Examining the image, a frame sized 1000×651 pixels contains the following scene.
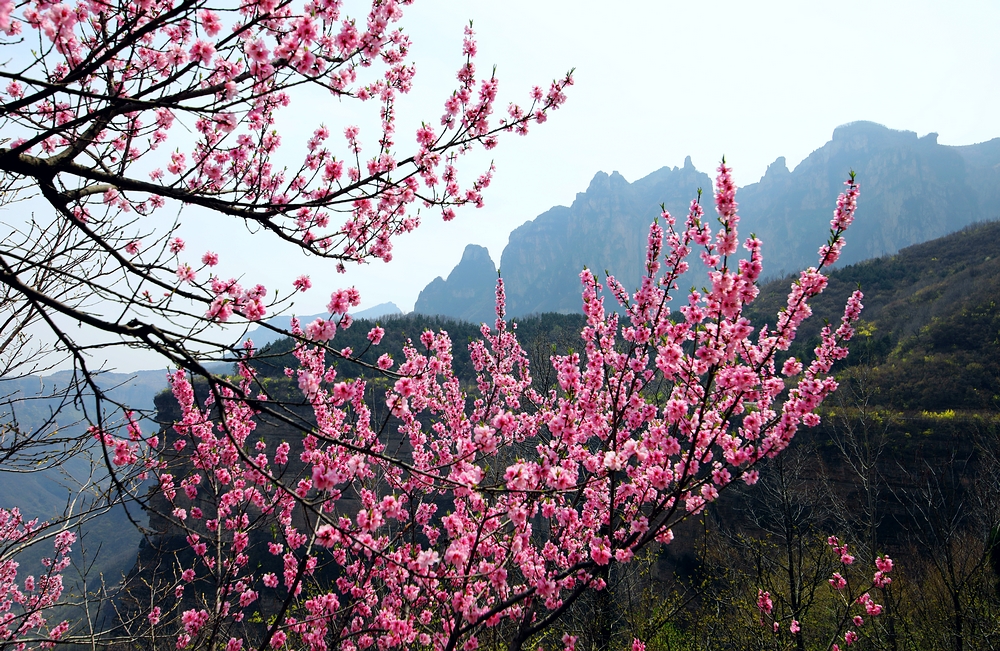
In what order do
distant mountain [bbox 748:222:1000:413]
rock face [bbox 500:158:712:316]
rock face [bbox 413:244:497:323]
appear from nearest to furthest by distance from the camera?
distant mountain [bbox 748:222:1000:413], rock face [bbox 500:158:712:316], rock face [bbox 413:244:497:323]

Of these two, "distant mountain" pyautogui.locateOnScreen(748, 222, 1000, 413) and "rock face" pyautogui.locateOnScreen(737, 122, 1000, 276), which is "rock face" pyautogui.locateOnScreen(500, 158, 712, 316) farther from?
"distant mountain" pyautogui.locateOnScreen(748, 222, 1000, 413)

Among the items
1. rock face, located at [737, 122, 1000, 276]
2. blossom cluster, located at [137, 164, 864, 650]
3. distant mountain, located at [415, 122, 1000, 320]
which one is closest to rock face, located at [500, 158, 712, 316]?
distant mountain, located at [415, 122, 1000, 320]

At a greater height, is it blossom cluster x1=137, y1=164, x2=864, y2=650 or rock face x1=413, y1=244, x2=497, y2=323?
rock face x1=413, y1=244, x2=497, y2=323

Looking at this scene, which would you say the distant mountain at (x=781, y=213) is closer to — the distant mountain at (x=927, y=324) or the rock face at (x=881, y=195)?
the rock face at (x=881, y=195)

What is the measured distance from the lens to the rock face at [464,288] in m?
168

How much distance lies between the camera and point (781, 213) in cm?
13688

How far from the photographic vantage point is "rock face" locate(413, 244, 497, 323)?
168 meters

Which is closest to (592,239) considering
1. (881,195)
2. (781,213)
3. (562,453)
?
(781,213)

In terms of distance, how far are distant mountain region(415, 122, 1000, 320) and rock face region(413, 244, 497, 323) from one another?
1.78ft

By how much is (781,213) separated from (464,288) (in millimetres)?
107996

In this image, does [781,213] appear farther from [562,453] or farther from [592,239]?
[562,453]

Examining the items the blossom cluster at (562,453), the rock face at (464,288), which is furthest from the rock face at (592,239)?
the blossom cluster at (562,453)

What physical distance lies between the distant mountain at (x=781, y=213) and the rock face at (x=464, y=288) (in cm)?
54

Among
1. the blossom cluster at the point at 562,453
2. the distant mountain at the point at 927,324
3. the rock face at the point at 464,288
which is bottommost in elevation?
the distant mountain at the point at 927,324
